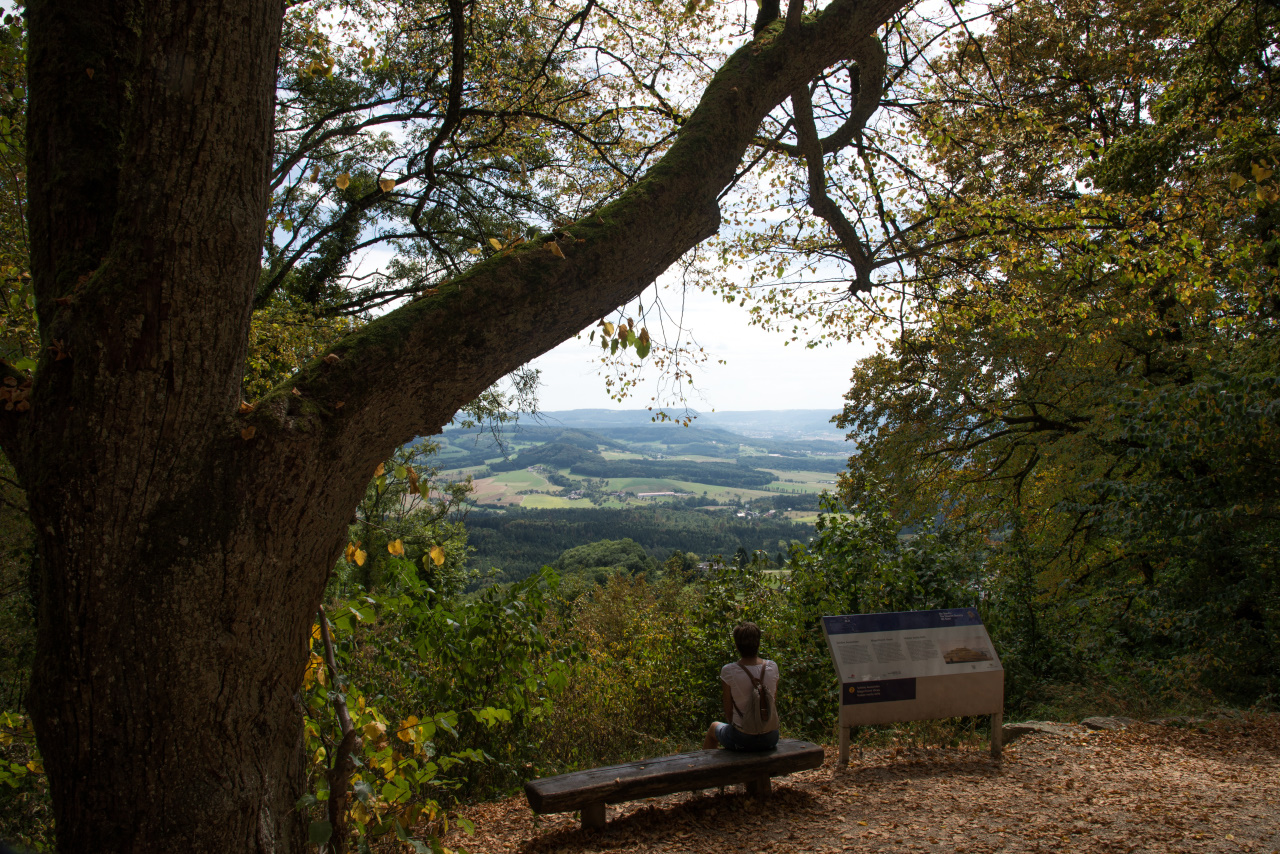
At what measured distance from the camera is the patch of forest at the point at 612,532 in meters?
47.4

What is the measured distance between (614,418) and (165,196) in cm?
13894

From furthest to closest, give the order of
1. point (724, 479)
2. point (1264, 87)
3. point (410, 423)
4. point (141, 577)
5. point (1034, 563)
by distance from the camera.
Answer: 1. point (724, 479)
2. point (1034, 563)
3. point (1264, 87)
4. point (410, 423)
5. point (141, 577)

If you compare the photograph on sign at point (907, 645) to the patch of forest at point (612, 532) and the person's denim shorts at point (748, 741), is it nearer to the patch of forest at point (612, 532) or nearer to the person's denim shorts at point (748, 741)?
the person's denim shorts at point (748, 741)

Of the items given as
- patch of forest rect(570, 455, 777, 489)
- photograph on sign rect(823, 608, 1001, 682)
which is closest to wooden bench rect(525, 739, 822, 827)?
photograph on sign rect(823, 608, 1001, 682)

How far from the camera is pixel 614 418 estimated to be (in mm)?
140625

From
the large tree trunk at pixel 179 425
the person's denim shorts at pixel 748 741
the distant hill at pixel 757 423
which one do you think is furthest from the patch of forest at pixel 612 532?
the large tree trunk at pixel 179 425

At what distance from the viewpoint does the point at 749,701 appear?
387cm

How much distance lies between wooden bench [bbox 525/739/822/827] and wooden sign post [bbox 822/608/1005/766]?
56 cm

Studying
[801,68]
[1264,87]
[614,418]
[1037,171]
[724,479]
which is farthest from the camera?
[614,418]

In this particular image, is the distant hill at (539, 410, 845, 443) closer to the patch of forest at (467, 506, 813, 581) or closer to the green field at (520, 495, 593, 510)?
the green field at (520, 495, 593, 510)

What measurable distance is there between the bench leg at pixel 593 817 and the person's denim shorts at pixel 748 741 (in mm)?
816

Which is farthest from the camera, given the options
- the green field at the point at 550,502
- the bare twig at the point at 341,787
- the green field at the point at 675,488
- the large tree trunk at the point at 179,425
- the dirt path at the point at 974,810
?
the green field at the point at 675,488

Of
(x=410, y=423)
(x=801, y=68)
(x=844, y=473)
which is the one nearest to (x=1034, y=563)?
(x=844, y=473)

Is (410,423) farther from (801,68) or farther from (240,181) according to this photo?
(801,68)
